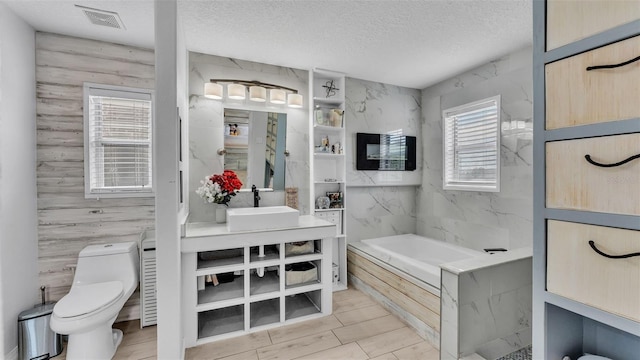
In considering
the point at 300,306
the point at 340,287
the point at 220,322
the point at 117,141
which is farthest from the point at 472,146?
the point at 117,141

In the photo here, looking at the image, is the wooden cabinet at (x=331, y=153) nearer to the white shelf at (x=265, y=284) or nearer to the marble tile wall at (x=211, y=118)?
the marble tile wall at (x=211, y=118)

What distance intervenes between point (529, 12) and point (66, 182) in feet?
13.4

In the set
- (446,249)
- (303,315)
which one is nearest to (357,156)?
(446,249)

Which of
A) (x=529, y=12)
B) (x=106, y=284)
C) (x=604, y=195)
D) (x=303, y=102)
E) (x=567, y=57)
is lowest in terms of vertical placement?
(x=106, y=284)

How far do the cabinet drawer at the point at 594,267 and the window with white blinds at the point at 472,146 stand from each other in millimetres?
2492

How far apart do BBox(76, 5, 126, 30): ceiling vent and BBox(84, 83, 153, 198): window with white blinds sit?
53 cm

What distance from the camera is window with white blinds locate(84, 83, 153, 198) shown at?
8.20ft

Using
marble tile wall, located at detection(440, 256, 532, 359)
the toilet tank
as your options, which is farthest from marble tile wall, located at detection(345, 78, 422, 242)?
the toilet tank

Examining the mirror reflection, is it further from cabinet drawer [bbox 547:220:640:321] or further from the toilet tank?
cabinet drawer [bbox 547:220:640:321]

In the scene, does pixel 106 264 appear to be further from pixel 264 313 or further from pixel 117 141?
pixel 264 313

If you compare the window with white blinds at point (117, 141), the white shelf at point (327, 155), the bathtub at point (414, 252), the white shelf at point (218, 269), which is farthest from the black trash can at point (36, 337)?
the bathtub at point (414, 252)

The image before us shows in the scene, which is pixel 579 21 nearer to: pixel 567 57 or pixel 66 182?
pixel 567 57

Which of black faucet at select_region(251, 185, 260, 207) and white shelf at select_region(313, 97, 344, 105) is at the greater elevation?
white shelf at select_region(313, 97, 344, 105)

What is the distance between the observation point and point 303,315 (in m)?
2.71
